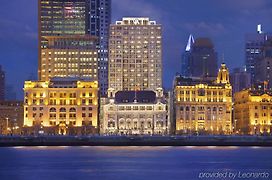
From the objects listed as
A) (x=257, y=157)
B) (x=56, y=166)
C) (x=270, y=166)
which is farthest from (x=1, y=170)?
(x=257, y=157)

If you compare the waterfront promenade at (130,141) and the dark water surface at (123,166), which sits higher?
the waterfront promenade at (130,141)

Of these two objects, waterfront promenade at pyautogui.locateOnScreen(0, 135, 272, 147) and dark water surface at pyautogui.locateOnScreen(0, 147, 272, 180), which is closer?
dark water surface at pyautogui.locateOnScreen(0, 147, 272, 180)

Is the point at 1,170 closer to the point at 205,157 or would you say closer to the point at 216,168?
the point at 216,168

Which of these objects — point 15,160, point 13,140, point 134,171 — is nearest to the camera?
point 134,171

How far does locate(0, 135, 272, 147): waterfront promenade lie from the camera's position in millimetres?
192875

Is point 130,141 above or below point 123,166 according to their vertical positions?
above

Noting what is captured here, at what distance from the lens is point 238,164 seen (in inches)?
4850

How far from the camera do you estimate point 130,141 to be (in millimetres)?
196500

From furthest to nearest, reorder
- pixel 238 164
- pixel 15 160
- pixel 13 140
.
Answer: pixel 13 140
pixel 15 160
pixel 238 164

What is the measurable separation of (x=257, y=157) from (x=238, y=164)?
17.0m

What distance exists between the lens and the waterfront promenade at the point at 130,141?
19288 cm

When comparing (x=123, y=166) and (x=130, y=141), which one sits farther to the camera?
(x=130, y=141)

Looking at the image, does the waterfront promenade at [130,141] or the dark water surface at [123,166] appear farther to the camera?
the waterfront promenade at [130,141]

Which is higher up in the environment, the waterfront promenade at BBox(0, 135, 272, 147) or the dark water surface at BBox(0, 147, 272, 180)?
the waterfront promenade at BBox(0, 135, 272, 147)
